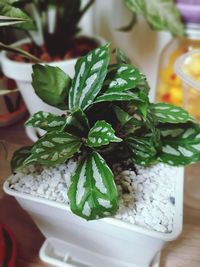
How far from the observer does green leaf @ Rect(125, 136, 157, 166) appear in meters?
0.35

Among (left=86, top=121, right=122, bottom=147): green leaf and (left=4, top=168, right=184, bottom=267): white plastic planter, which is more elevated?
(left=86, top=121, right=122, bottom=147): green leaf

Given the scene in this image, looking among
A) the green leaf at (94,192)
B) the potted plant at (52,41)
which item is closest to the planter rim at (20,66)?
the potted plant at (52,41)

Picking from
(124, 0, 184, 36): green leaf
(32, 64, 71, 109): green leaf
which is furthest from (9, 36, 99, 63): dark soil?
(32, 64, 71, 109): green leaf

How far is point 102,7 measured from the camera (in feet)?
2.24

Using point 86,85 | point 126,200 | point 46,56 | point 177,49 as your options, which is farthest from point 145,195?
point 177,49

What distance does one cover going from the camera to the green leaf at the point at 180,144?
36 cm

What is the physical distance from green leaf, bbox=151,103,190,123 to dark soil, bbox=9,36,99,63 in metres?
0.25

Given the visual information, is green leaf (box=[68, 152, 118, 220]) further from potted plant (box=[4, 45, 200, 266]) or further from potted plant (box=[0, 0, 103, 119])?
potted plant (box=[0, 0, 103, 119])

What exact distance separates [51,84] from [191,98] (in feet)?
0.82

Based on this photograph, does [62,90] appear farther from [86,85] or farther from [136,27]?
[136,27]

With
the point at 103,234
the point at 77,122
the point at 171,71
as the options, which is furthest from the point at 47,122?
the point at 171,71

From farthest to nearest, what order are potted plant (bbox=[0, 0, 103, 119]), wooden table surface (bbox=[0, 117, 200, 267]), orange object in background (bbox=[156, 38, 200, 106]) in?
1. orange object in background (bbox=[156, 38, 200, 106])
2. potted plant (bbox=[0, 0, 103, 119])
3. wooden table surface (bbox=[0, 117, 200, 267])

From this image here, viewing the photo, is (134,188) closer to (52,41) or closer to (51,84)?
(51,84)

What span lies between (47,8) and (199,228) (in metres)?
0.44
